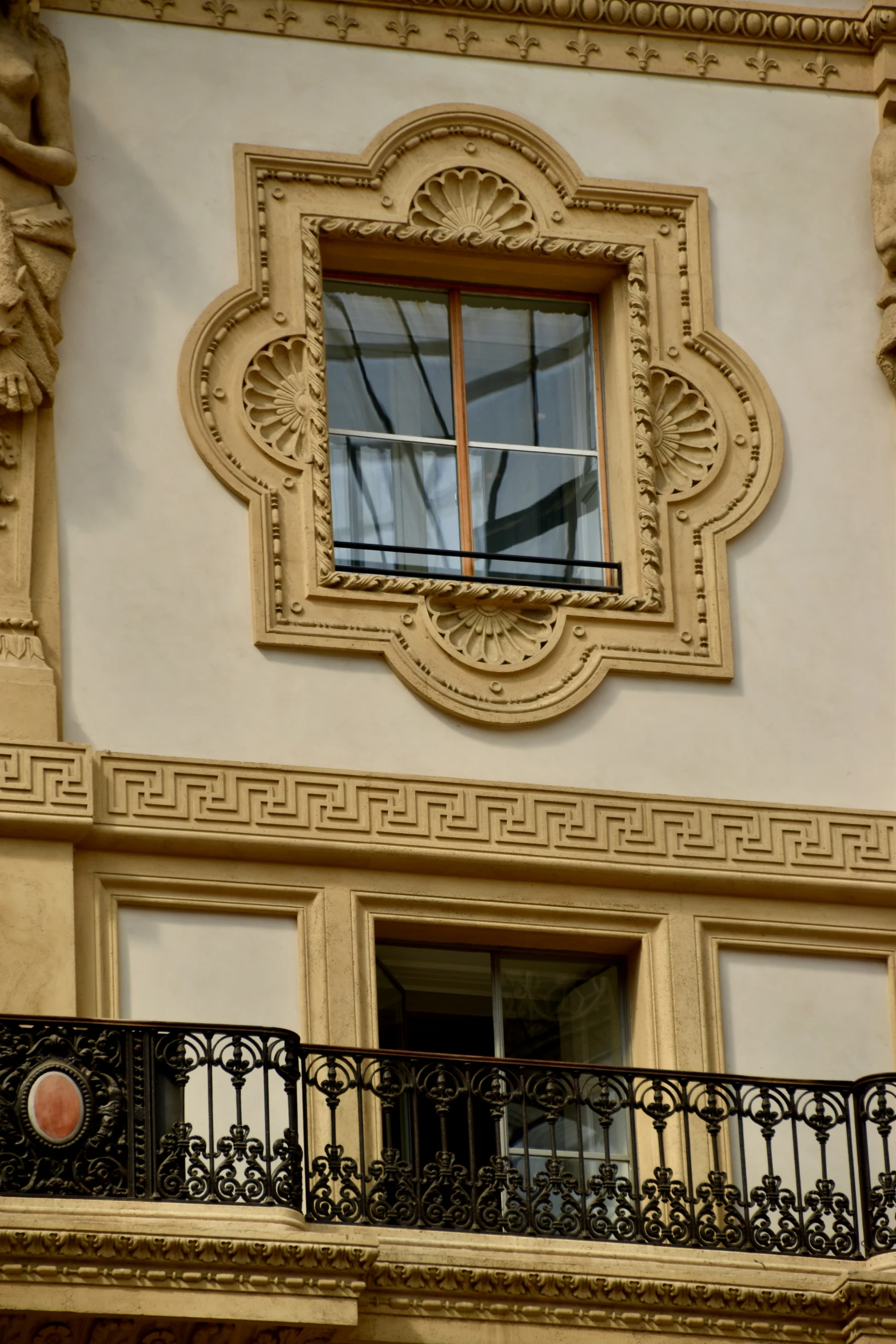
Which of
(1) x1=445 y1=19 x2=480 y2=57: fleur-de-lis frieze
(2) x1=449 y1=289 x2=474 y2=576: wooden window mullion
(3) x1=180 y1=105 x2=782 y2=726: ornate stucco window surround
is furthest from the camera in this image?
(1) x1=445 y1=19 x2=480 y2=57: fleur-de-lis frieze

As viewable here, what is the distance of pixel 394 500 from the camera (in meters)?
17.2

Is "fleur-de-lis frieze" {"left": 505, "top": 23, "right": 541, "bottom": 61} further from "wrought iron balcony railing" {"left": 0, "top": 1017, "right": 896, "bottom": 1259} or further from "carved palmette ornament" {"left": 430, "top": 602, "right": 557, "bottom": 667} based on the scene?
"wrought iron balcony railing" {"left": 0, "top": 1017, "right": 896, "bottom": 1259}

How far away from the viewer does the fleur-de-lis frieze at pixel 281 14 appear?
57.7 feet

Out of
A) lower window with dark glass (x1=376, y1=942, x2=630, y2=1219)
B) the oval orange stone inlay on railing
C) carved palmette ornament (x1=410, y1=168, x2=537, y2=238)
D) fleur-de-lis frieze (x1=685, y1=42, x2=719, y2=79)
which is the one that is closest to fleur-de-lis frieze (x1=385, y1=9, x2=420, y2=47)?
carved palmette ornament (x1=410, y1=168, x2=537, y2=238)

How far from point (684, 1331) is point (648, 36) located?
585 centimetres

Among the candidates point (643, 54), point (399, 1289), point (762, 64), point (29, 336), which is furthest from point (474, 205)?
point (399, 1289)

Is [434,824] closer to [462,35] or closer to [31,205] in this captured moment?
[31,205]

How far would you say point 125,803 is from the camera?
1614cm

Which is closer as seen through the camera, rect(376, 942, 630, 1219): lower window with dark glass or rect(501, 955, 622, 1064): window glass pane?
rect(376, 942, 630, 1219): lower window with dark glass

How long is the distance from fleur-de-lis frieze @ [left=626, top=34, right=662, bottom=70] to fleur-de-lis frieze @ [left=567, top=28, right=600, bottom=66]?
15 cm

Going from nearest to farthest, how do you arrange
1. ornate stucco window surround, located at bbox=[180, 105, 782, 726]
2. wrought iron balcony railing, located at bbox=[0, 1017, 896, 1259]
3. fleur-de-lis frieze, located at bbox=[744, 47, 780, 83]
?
1. wrought iron balcony railing, located at bbox=[0, 1017, 896, 1259]
2. ornate stucco window surround, located at bbox=[180, 105, 782, 726]
3. fleur-de-lis frieze, located at bbox=[744, 47, 780, 83]

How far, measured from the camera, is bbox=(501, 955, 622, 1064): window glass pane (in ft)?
54.6

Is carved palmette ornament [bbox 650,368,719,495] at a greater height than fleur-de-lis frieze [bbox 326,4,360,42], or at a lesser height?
lesser

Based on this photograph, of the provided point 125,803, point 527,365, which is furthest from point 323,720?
point 527,365
